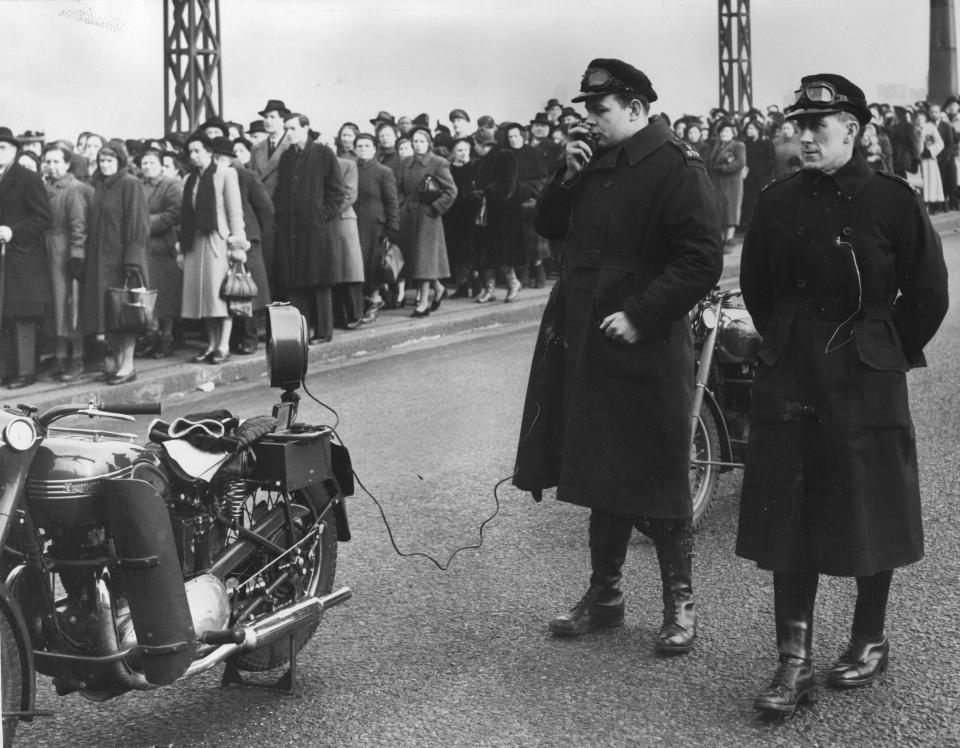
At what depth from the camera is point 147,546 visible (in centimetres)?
360

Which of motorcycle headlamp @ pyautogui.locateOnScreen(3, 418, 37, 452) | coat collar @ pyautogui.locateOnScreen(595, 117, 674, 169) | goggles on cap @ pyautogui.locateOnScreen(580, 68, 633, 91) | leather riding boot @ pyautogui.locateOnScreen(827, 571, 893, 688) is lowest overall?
leather riding boot @ pyautogui.locateOnScreen(827, 571, 893, 688)

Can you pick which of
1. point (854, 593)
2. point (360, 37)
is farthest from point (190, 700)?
point (360, 37)

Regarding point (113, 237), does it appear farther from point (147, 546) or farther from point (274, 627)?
point (147, 546)

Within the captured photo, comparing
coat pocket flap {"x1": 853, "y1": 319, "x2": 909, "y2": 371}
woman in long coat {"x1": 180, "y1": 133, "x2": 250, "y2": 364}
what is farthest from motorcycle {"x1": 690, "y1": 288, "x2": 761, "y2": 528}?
woman in long coat {"x1": 180, "y1": 133, "x2": 250, "y2": 364}

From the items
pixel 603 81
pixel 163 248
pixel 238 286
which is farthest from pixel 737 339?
pixel 163 248

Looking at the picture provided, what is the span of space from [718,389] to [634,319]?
1.91 metres

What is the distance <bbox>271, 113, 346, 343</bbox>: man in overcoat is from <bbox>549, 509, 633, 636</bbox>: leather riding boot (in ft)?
23.3

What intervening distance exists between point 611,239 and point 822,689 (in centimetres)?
157

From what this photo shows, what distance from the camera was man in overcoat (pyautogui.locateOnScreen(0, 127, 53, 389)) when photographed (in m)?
10.4

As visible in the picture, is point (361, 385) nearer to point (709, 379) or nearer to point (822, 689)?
point (709, 379)

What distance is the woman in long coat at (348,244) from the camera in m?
12.1

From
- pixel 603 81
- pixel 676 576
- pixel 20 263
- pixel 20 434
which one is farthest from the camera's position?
pixel 20 263

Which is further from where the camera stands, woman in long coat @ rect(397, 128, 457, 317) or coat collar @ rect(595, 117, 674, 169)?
woman in long coat @ rect(397, 128, 457, 317)

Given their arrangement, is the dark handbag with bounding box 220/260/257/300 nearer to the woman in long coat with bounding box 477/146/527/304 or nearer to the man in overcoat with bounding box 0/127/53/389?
the man in overcoat with bounding box 0/127/53/389
